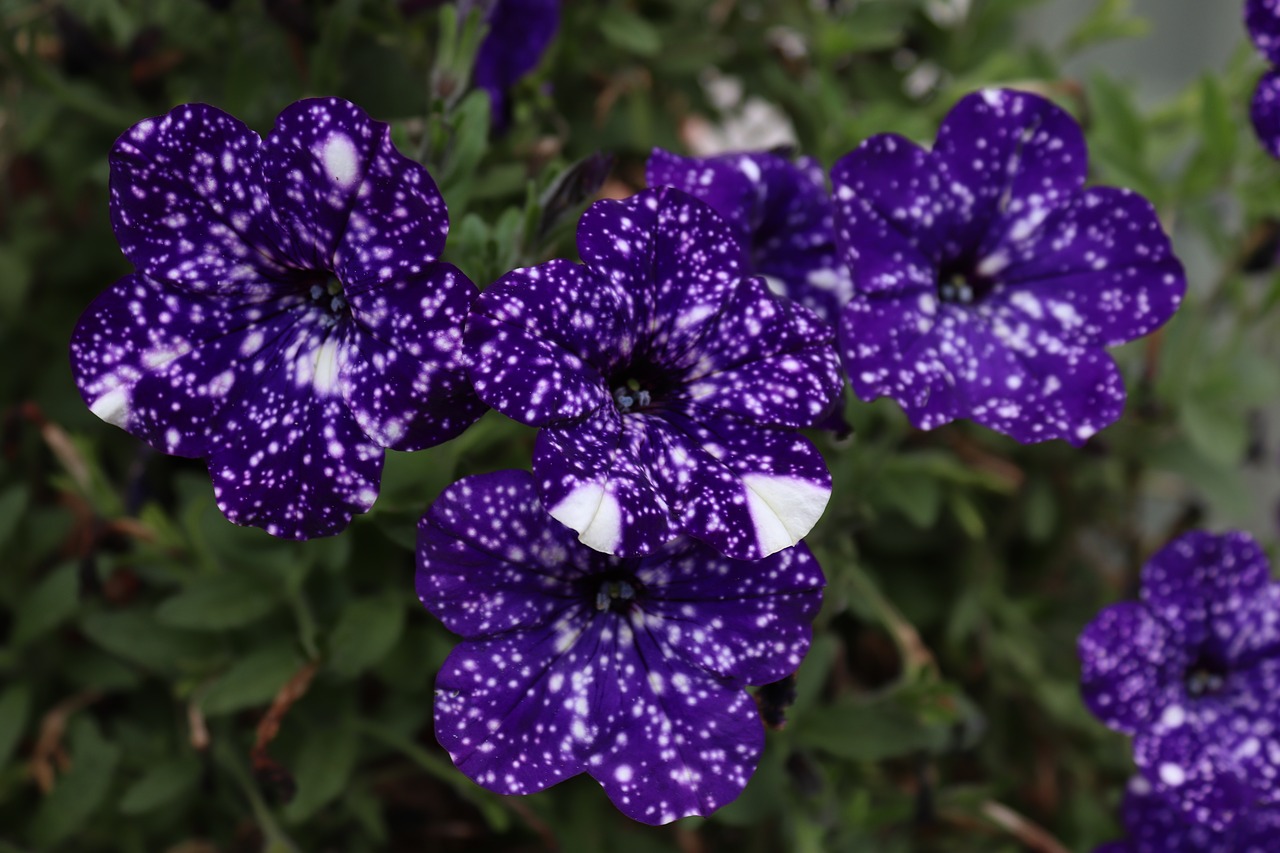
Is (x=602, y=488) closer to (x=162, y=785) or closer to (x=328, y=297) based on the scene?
(x=328, y=297)

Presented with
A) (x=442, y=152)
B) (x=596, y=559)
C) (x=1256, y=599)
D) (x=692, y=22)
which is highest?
(x=692, y=22)

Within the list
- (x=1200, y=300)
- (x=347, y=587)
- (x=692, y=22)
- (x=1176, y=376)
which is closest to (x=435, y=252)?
(x=347, y=587)

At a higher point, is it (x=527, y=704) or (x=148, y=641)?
(x=527, y=704)

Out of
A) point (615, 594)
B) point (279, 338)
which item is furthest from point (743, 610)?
point (279, 338)

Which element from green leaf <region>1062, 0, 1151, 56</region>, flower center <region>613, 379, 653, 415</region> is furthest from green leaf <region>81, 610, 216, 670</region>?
green leaf <region>1062, 0, 1151, 56</region>

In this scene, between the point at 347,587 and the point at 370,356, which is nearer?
the point at 370,356

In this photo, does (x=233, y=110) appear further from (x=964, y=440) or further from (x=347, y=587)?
(x=964, y=440)
